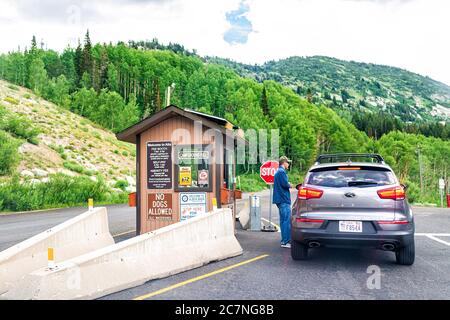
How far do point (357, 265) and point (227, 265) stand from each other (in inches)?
89.2

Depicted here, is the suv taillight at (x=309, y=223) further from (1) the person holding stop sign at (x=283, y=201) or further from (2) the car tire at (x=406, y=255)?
(1) the person holding stop sign at (x=283, y=201)

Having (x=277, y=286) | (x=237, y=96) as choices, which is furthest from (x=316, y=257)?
(x=237, y=96)

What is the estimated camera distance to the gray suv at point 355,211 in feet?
20.6

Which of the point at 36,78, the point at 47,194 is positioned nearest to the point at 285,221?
the point at 47,194

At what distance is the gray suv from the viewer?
20.6ft

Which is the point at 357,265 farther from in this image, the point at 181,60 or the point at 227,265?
the point at 181,60

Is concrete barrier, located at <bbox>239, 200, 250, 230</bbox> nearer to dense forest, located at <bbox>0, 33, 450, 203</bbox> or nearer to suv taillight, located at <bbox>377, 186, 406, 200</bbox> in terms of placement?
suv taillight, located at <bbox>377, 186, 406, 200</bbox>

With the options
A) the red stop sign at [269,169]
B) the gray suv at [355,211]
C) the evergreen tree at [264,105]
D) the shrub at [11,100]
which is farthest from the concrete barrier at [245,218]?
the evergreen tree at [264,105]

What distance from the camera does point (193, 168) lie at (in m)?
10.2

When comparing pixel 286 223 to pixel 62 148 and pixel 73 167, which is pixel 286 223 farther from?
pixel 62 148

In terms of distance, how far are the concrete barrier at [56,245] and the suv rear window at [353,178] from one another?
4.35m

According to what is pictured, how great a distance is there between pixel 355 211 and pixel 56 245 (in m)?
5.04

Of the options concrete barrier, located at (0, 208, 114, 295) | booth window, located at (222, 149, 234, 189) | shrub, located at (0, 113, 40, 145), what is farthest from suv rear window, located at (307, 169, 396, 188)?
shrub, located at (0, 113, 40, 145)

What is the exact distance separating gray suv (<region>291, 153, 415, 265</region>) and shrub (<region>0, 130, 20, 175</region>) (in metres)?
27.1
